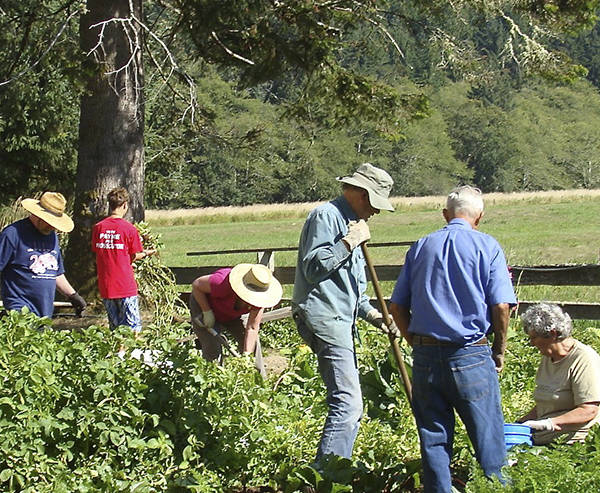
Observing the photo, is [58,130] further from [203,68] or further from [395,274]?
[395,274]

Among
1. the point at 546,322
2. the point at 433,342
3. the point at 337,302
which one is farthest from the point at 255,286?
the point at 433,342

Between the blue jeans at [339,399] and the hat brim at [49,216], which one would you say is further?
the hat brim at [49,216]

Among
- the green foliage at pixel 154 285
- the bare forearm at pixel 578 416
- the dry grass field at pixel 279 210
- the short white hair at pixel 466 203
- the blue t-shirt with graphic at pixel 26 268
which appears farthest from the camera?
the dry grass field at pixel 279 210

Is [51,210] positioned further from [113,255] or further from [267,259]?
[267,259]

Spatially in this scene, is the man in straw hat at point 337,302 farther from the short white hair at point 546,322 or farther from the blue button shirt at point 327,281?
the short white hair at point 546,322

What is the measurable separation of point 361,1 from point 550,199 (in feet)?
111

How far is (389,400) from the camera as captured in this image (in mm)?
6547

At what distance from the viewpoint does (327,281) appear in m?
5.21

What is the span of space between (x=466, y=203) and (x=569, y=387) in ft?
4.00

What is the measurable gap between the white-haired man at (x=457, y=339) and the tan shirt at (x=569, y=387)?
28.7 inches

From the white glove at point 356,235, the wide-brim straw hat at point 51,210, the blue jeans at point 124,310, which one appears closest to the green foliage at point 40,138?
the blue jeans at point 124,310

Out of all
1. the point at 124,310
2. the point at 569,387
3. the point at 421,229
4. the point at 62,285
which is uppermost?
the point at 569,387

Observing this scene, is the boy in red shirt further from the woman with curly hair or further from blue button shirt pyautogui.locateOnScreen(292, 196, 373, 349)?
the woman with curly hair

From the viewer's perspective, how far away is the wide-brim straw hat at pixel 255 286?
21.3 ft
